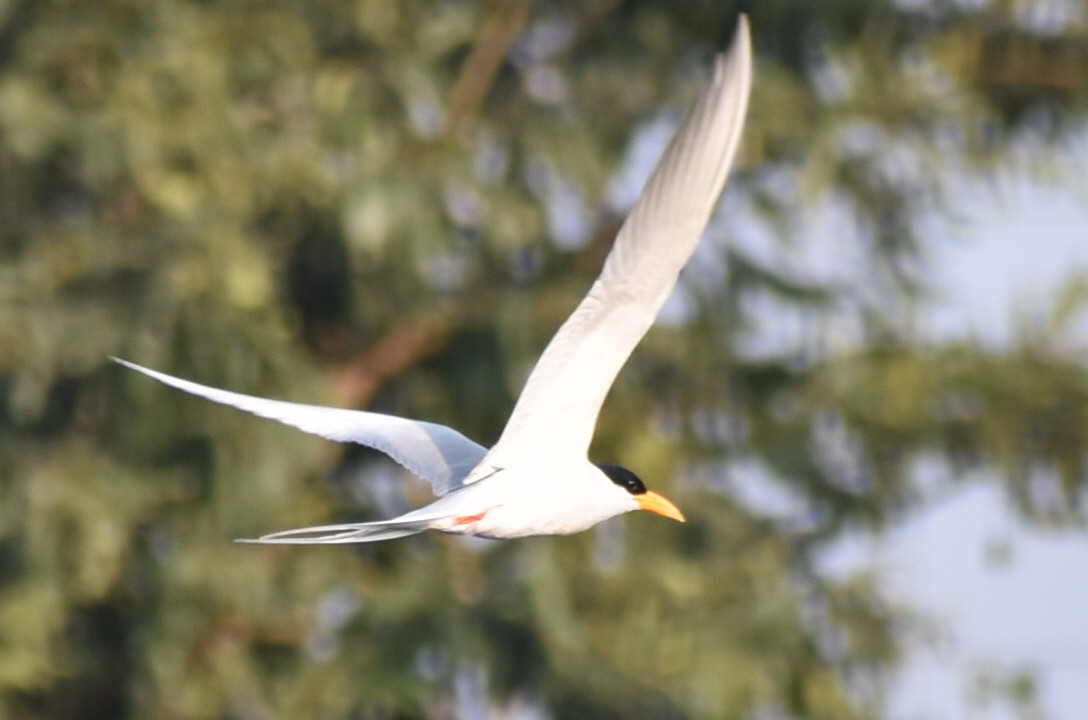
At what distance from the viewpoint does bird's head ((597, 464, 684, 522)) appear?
552cm

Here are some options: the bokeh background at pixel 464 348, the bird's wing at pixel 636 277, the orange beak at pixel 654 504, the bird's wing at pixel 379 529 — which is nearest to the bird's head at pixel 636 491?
the orange beak at pixel 654 504

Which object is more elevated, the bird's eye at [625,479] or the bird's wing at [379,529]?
the bird's eye at [625,479]

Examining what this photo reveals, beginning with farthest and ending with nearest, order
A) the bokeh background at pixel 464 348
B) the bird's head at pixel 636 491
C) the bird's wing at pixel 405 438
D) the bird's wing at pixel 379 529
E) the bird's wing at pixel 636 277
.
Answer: the bokeh background at pixel 464 348 → the bird's wing at pixel 405 438 → the bird's head at pixel 636 491 → the bird's wing at pixel 379 529 → the bird's wing at pixel 636 277

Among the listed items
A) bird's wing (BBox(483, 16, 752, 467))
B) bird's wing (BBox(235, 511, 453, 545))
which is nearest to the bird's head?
bird's wing (BBox(483, 16, 752, 467))

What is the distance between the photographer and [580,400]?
199 inches

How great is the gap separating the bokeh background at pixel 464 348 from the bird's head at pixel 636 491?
4190 mm

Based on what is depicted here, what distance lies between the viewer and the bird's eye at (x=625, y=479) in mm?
5520

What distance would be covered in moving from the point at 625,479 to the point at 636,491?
4cm

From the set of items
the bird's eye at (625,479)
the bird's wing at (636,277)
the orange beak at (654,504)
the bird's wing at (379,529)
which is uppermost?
the bird's wing at (636,277)

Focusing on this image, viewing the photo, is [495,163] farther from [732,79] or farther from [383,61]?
[732,79]

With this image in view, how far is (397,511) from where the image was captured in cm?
1128

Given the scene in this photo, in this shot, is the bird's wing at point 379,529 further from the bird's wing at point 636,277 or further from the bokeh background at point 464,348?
the bokeh background at point 464,348

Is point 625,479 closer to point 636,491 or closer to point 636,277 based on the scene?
point 636,491

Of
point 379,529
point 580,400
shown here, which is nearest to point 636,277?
point 580,400
